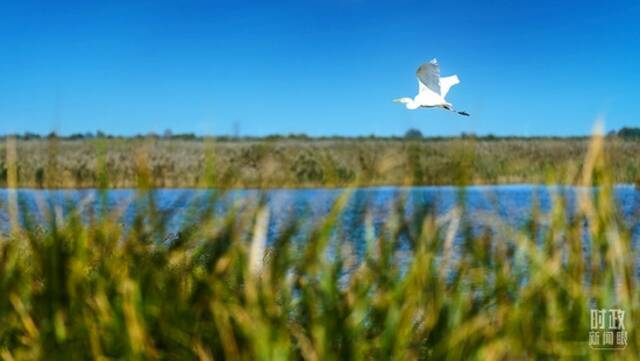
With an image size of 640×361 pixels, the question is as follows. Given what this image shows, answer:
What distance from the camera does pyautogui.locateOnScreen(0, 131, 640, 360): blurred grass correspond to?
2404mm

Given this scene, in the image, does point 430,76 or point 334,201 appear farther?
point 430,76

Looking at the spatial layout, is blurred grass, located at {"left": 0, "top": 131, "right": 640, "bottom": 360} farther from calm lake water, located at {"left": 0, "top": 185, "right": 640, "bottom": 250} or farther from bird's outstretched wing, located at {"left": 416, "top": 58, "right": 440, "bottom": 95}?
bird's outstretched wing, located at {"left": 416, "top": 58, "right": 440, "bottom": 95}

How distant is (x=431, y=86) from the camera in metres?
3.15

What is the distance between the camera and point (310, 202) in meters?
2.74

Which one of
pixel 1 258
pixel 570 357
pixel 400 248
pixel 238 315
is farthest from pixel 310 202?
pixel 1 258

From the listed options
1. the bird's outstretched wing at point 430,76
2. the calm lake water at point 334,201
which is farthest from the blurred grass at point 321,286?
the bird's outstretched wing at point 430,76

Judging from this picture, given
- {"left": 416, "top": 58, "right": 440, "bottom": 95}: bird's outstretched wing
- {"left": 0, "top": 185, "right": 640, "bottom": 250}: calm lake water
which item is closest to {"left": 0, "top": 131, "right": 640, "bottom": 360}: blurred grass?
{"left": 0, "top": 185, "right": 640, "bottom": 250}: calm lake water

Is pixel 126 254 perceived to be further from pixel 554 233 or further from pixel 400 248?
pixel 554 233

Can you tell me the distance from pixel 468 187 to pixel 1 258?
164 centimetres

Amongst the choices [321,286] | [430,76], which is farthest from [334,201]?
[430,76]

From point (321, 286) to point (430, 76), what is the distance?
1042 mm

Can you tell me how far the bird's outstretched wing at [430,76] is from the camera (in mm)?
3139

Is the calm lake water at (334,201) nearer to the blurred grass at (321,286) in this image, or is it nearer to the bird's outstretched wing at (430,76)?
the blurred grass at (321,286)

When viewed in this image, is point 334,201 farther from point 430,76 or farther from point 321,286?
point 430,76
